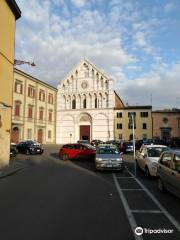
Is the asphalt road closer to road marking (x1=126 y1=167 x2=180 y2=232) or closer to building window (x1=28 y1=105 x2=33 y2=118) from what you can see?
road marking (x1=126 y1=167 x2=180 y2=232)

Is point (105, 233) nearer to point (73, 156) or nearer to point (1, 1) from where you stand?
point (1, 1)

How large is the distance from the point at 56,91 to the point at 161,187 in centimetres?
5599

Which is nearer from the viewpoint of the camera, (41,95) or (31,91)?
(31,91)

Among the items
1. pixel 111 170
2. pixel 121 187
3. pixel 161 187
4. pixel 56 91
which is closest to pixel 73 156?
pixel 111 170

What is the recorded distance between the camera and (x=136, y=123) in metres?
59.1

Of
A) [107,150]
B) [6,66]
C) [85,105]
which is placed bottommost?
[107,150]

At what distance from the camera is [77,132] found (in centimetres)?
6316

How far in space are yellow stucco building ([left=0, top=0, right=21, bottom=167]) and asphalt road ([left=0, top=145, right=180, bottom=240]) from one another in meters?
6.43

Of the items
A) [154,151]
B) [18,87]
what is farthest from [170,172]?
[18,87]

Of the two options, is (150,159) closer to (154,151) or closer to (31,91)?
(154,151)

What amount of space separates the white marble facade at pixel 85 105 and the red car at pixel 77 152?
35.3m

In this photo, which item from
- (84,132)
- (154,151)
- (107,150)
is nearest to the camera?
(154,151)

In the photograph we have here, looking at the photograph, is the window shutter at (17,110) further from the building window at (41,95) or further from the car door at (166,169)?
the car door at (166,169)

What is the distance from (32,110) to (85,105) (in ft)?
44.8
